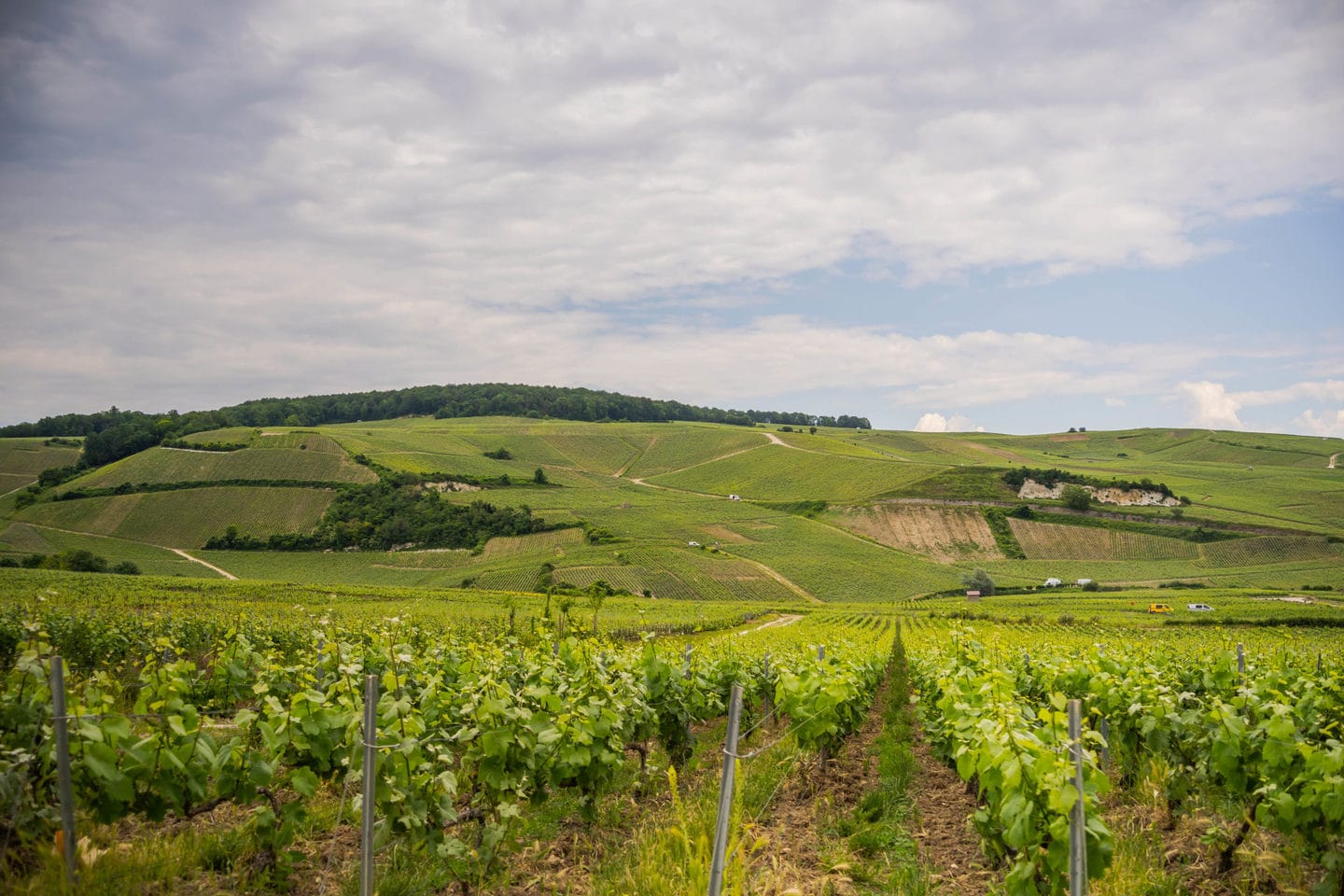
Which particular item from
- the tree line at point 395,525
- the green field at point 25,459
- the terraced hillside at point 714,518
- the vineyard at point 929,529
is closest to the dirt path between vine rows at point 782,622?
the terraced hillside at point 714,518

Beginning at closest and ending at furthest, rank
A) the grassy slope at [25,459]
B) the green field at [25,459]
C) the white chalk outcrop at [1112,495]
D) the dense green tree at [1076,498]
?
the green field at [25,459] → the grassy slope at [25,459] → the dense green tree at [1076,498] → the white chalk outcrop at [1112,495]

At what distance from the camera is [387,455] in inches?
4446

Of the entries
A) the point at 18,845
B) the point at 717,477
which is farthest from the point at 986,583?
the point at 18,845

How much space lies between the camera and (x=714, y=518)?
9881cm

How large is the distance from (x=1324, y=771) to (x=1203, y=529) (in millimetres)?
107942

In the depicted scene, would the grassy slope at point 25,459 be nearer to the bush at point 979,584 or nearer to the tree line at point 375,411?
the tree line at point 375,411

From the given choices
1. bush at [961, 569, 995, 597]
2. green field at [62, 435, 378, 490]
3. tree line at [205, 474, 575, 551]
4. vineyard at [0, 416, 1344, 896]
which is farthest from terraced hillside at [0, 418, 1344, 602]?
vineyard at [0, 416, 1344, 896]

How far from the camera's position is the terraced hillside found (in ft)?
254

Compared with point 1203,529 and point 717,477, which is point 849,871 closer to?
point 1203,529

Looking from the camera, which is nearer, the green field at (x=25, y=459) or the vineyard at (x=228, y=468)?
the vineyard at (x=228, y=468)

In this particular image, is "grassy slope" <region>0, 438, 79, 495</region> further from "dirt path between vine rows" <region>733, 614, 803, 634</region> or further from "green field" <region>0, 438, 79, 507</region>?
"dirt path between vine rows" <region>733, 614, 803, 634</region>

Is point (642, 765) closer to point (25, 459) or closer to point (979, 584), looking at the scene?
point (979, 584)

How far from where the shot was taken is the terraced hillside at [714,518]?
77438mm

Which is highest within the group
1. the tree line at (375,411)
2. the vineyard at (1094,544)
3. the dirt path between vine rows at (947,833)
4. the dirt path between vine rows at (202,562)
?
the tree line at (375,411)
